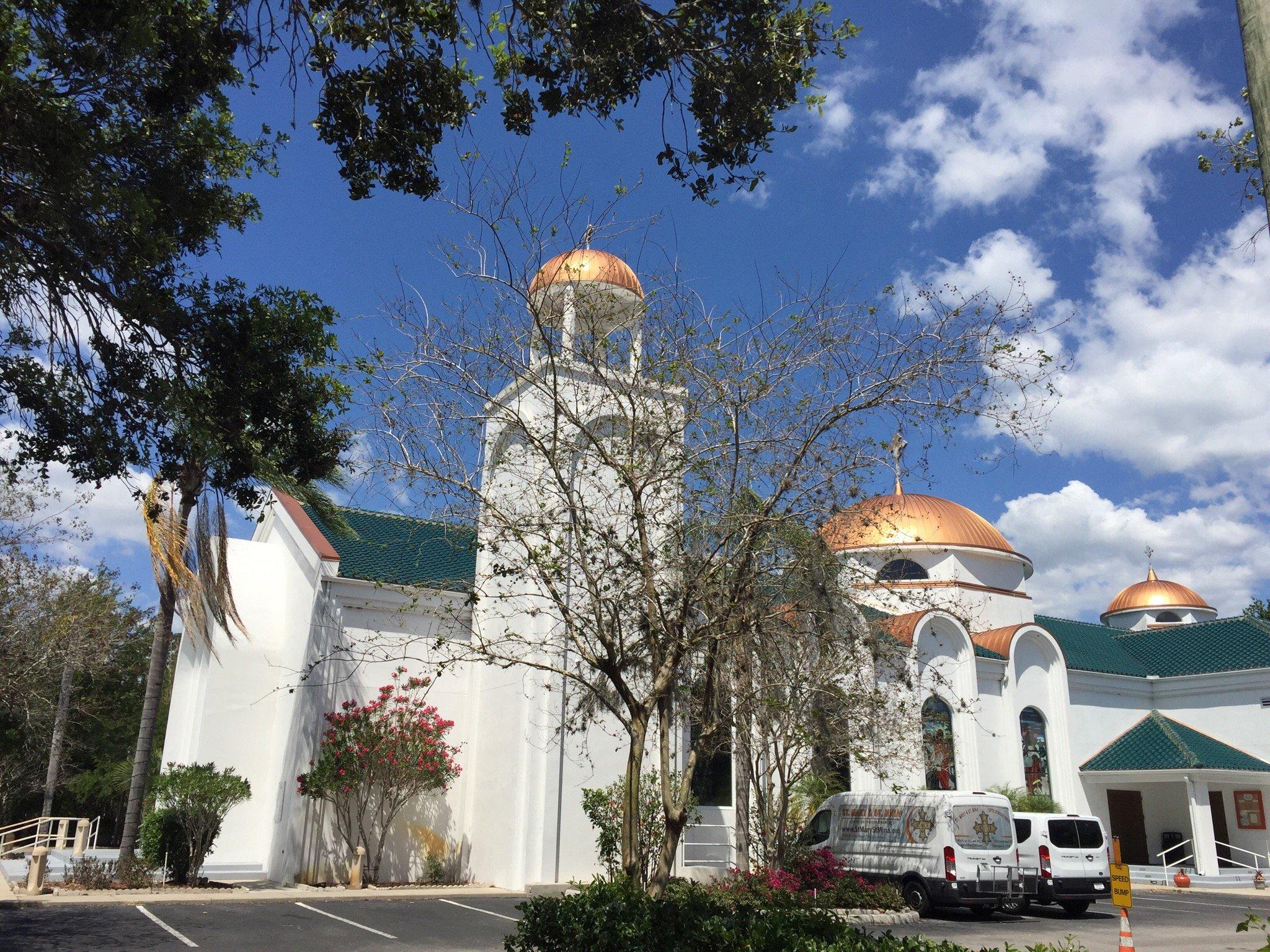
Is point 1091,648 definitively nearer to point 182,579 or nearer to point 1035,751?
point 1035,751

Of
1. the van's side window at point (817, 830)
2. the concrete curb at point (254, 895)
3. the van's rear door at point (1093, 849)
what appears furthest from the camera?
the van's side window at point (817, 830)

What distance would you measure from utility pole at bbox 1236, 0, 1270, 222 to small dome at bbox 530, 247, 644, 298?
21.1 ft

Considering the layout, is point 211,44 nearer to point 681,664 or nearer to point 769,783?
point 681,664

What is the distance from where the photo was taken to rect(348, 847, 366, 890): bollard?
19.0 meters

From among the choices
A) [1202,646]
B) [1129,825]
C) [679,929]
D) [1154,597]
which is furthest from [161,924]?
[1154,597]

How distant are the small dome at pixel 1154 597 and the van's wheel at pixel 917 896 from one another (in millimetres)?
34541

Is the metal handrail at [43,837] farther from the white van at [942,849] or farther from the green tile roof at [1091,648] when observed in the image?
the green tile roof at [1091,648]

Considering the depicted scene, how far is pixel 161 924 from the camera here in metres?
13.6

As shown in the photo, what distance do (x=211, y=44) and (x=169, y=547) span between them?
13.2 meters

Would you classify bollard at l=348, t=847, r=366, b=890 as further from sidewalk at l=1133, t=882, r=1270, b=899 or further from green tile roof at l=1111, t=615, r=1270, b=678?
green tile roof at l=1111, t=615, r=1270, b=678

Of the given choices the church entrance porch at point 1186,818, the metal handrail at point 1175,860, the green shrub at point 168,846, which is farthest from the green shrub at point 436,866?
the metal handrail at point 1175,860

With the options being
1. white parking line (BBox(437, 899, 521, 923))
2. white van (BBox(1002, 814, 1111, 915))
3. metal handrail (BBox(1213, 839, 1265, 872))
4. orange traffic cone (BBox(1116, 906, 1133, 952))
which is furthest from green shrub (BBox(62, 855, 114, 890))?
metal handrail (BBox(1213, 839, 1265, 872))

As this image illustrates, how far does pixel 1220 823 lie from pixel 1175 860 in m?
2.28

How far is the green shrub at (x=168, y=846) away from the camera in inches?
704
